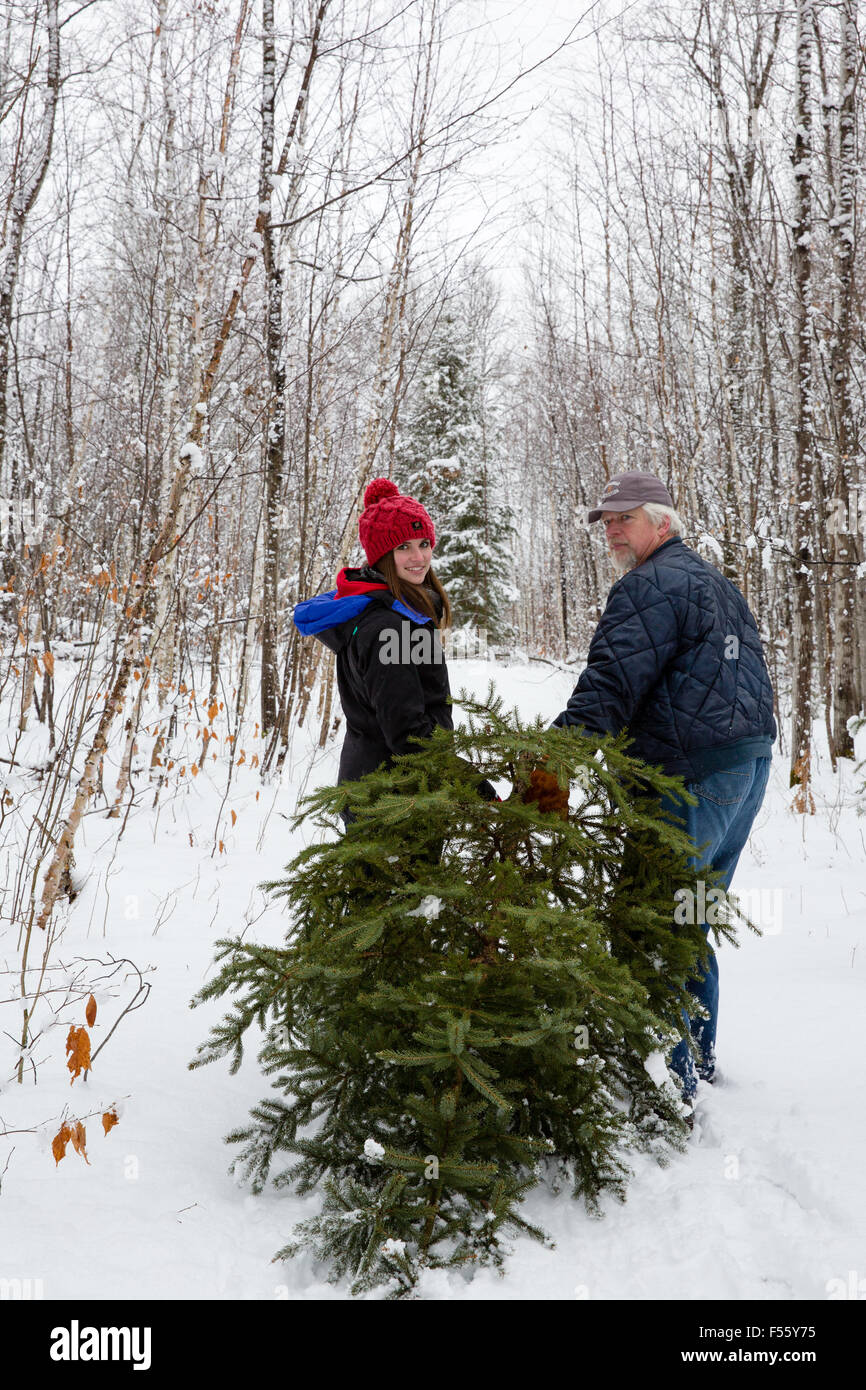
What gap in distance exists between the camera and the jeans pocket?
263 centimetres

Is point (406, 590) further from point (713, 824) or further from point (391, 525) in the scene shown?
point (713, 824)

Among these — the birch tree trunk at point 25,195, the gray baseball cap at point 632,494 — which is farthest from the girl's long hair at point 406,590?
the birch tree trunk at point 25,195

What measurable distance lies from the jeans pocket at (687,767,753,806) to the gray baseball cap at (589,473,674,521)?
39.0 inches

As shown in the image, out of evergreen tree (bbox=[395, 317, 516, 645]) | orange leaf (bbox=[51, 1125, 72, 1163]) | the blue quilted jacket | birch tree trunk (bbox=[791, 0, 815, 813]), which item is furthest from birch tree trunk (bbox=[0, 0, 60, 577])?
evergreen tree (bbox=[395, 317, 516, 645])

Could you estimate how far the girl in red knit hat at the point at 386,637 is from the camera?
2.63 m

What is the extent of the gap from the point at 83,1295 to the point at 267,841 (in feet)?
14.7

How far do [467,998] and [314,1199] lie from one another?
0.86 meters

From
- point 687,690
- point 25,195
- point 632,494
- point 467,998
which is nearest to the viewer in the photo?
point 467,998

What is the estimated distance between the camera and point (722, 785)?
2633mm

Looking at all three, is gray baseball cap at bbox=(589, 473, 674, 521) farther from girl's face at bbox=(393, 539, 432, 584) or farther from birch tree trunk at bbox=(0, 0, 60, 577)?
birch tree trunk at bbox=(0, 0, 60, 577)

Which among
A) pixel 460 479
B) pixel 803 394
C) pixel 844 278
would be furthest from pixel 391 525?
pixel 460 479

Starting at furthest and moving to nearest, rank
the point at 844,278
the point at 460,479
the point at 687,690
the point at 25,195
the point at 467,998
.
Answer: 1. the point at 460,479
2. the point at 844,278
3. the point at 25,195
4. the point at 687,690
5. the point at 467,998

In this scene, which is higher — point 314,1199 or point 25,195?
point 25,195
